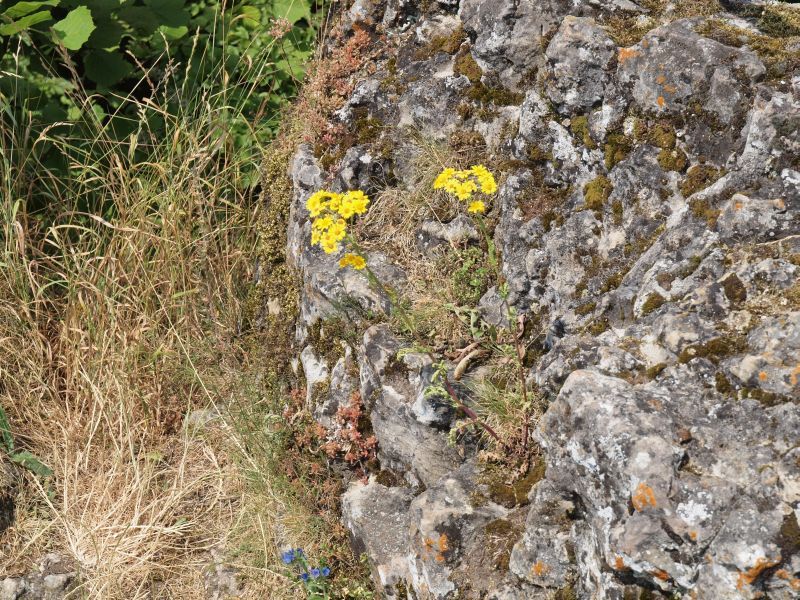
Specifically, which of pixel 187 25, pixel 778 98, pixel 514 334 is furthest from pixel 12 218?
pixel 778 98

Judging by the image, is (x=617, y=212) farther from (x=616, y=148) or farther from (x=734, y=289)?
(x=734, y=289)

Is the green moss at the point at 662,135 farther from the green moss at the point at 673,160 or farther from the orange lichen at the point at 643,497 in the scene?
the orange lichen at the point at 643,497

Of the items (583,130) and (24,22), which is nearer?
(583,130)

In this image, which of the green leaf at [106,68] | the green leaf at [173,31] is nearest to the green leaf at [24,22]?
the green leaf at [106,68]

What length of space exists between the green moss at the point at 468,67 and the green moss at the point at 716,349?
2.02 metres

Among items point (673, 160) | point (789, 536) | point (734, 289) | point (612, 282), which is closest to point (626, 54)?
point (673, 160)

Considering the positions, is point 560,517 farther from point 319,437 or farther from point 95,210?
point 95,210

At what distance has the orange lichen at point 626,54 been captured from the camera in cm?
334

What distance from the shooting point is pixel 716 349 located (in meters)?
2.59

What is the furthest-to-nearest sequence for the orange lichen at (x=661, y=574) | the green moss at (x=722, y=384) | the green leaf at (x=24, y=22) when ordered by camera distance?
the green leaf at (x=24, y=22) < the green moss at (x=722, y=384) < the orange lichen at (x=661, y=574)

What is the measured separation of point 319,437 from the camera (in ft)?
12.4

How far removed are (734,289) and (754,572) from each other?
3.01ft

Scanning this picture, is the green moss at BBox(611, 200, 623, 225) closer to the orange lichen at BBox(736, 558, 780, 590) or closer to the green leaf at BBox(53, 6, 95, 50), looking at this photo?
the orange lichen at BBox(736, 558, 780, 590)

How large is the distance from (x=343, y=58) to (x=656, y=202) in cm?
223
